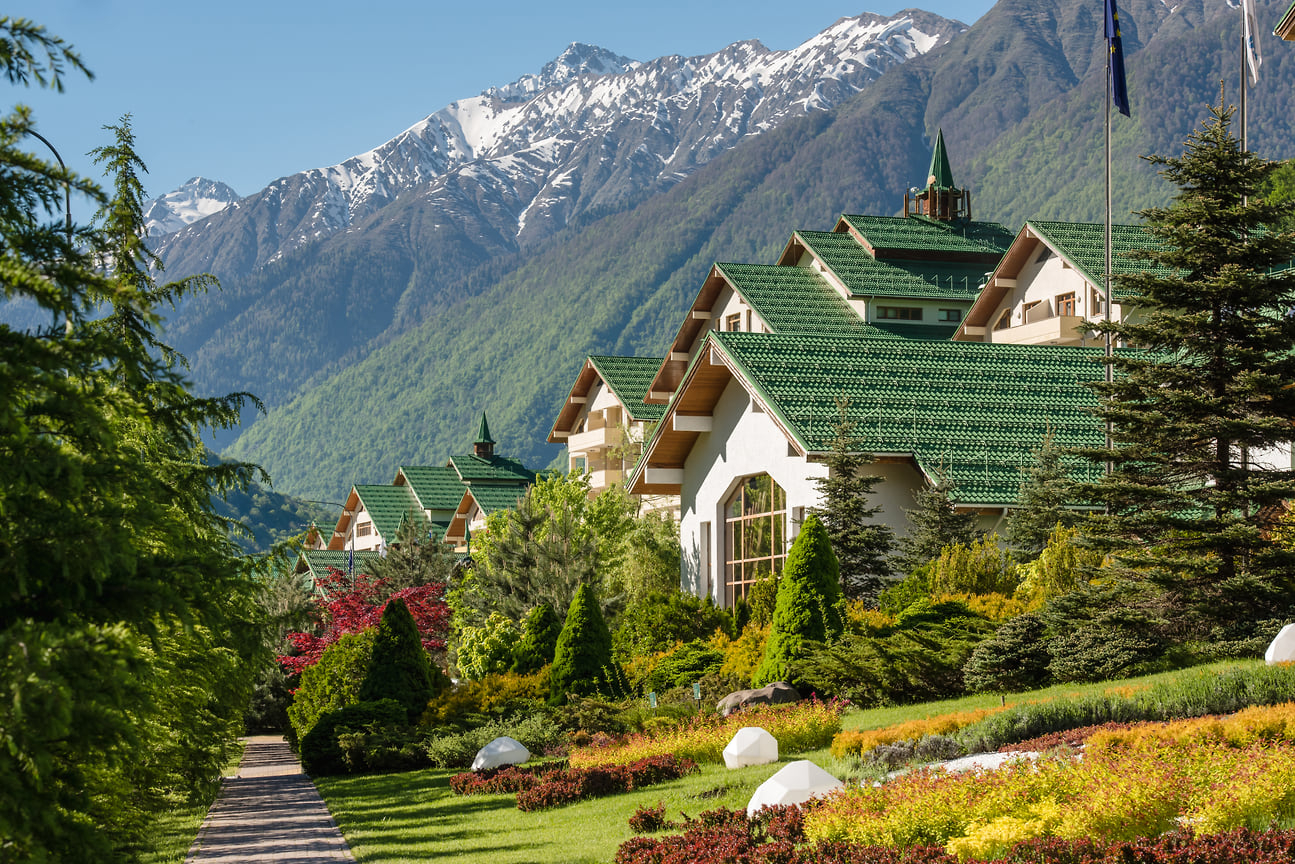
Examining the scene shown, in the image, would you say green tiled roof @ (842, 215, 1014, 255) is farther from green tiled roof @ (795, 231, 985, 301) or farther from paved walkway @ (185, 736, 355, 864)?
paved walkway @ (185, 736, 355, 864)

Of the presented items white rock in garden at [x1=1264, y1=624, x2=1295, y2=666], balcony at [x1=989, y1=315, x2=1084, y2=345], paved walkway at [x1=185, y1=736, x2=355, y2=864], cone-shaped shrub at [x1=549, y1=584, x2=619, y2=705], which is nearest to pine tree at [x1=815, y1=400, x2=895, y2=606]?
cone-shaped shrub at [x1=549, y1=584, x2=619, y2=705]

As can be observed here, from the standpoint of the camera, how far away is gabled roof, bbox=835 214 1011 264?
58906 millimetres

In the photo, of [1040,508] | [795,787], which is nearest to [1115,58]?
[1040,508]

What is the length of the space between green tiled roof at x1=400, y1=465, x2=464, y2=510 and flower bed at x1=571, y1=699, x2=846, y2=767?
6207 cm

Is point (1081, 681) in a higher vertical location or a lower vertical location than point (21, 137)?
lower

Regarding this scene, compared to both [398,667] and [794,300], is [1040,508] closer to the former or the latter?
[398,667]

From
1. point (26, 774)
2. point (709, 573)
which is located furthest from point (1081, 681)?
point (709, 573)

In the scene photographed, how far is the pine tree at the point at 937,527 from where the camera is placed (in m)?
26.4

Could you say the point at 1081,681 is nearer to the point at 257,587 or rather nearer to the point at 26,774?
the point at 257,587

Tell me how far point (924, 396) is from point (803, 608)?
10.3 metres

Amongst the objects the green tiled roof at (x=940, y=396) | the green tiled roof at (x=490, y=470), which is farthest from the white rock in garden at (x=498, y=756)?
the green tiled roof at (x=490, y=470)

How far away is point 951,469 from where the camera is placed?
2772 centimetres

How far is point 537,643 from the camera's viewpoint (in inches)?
1141

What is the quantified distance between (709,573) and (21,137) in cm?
2836
